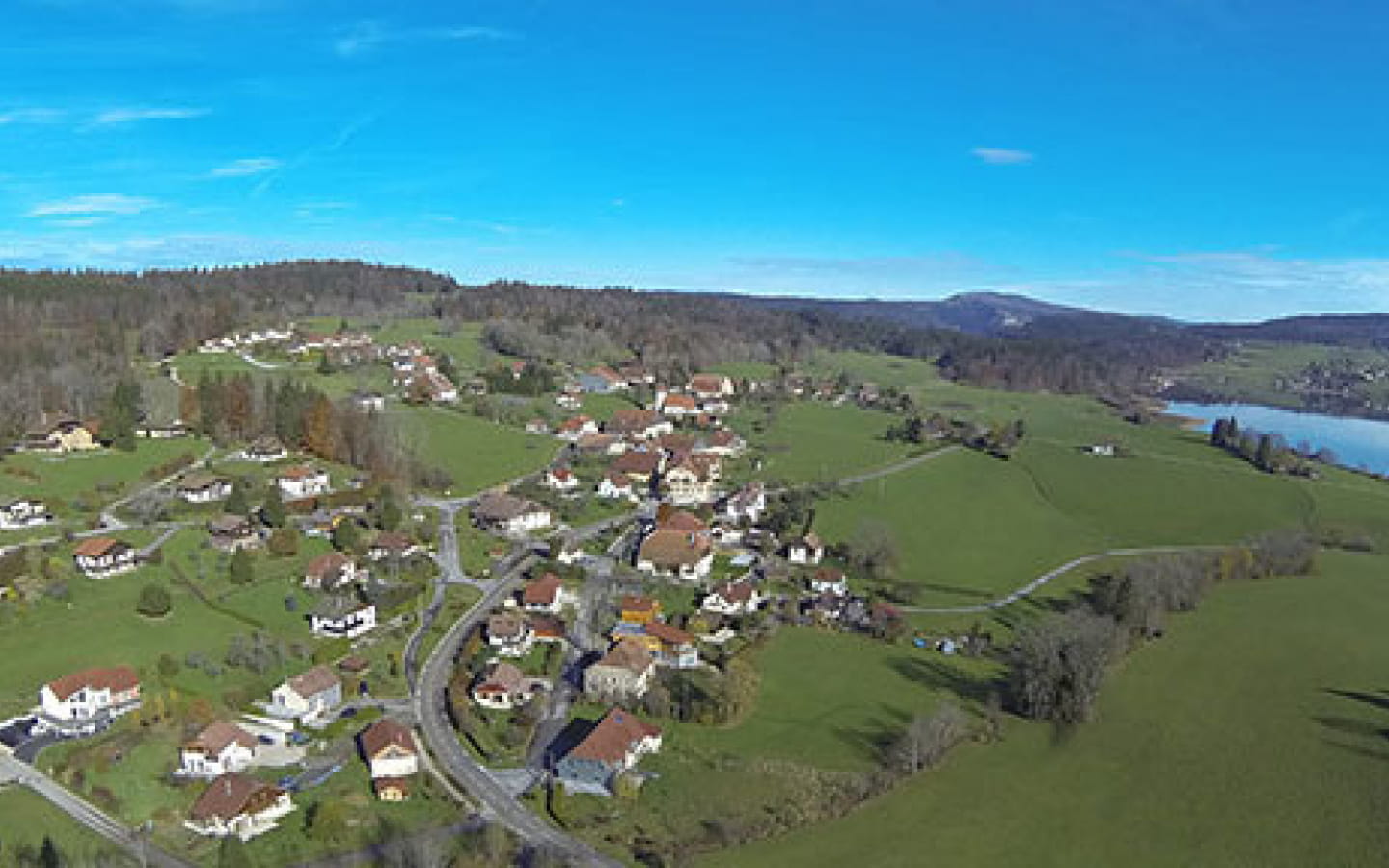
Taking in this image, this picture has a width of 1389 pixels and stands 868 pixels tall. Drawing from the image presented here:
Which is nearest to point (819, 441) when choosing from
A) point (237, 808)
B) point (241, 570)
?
point (241, 570)

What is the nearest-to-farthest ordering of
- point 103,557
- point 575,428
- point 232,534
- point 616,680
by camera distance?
1. point 616,680
2. point 103,557
3. point 232,534
4. point 575,428

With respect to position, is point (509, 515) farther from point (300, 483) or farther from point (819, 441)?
point (819, 441)

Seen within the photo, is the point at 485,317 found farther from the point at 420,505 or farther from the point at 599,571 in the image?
the point at 599,571

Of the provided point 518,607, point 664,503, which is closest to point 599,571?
point 518,607

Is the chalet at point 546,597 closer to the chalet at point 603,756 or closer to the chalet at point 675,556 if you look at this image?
the chalet at point 675,556

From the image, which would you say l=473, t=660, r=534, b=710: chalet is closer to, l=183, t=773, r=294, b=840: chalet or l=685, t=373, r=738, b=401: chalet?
l=183, t=773, r=294, b=840: chalet

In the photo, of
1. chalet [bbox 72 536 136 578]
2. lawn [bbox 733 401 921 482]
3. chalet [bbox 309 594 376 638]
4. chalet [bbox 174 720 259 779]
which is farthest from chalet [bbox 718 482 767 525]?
chalet [bbox 174 720 259 779]
